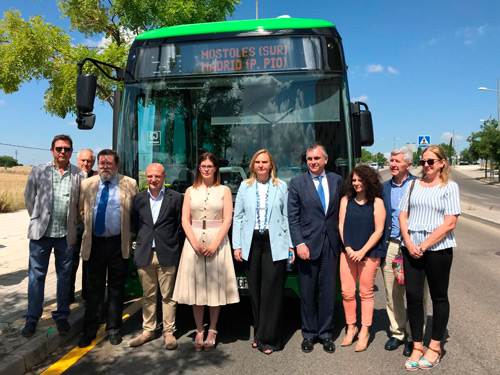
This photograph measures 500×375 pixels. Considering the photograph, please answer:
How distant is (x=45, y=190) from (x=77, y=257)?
4.31 ft

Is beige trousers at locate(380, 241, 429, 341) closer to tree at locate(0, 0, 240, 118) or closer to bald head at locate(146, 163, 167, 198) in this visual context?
bald head at locate(146, 163, 167, 198)

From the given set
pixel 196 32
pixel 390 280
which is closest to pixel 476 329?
pixel 390 280

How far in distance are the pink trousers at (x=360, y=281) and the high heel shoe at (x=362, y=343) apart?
123 millimetres

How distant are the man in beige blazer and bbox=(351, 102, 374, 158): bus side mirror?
2558 millimetres

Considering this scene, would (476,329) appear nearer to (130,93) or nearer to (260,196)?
(260,196)

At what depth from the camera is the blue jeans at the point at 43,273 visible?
4.20 metres

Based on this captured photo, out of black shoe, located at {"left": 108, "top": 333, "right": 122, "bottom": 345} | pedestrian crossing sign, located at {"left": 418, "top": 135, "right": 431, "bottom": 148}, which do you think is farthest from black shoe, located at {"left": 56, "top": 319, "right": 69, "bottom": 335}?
pedestrian crossing sign, located at {"left": 418, "top": 135, "right": 431, "bottom": 148}

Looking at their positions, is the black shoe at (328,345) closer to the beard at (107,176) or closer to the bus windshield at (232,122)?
the bus windshield at (232,122)

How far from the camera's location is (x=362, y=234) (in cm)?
394

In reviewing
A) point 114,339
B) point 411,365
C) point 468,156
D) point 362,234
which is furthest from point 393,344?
point 468,156

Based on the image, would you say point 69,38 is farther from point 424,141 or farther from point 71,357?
point 424,141

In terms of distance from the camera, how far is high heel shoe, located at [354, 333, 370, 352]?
398 centimetres

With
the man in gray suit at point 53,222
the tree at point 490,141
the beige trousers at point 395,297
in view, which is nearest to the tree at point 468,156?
the tree at point 490,141

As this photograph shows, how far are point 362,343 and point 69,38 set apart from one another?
11.4m
